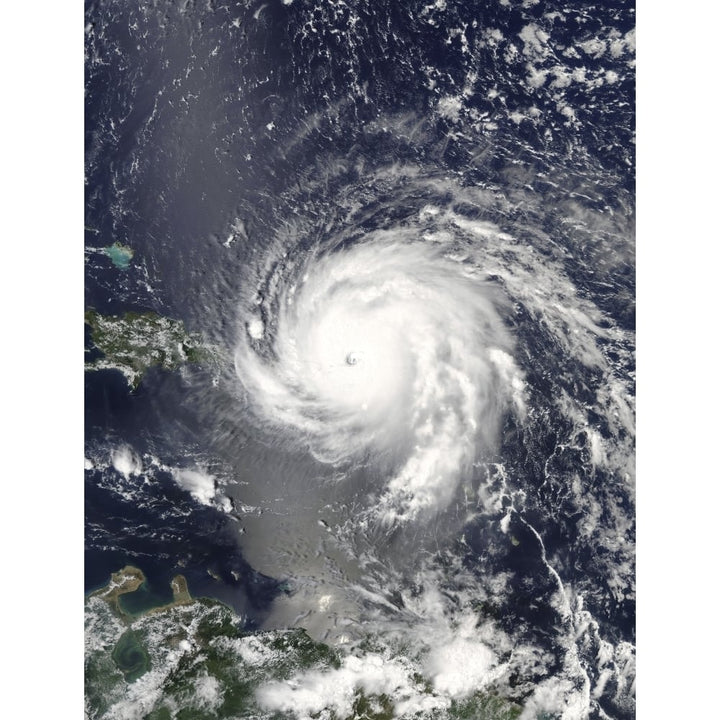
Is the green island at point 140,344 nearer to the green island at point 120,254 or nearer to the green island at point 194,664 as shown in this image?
the green island at point 120,254

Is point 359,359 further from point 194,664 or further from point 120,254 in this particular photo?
point 194,664

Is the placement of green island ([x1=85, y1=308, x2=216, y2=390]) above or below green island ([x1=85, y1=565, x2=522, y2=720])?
above

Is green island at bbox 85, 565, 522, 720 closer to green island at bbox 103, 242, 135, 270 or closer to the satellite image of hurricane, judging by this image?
the satellite image of hurricane

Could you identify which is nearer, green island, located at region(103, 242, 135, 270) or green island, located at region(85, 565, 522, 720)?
green island, located at region(85, 565, 522, 720)

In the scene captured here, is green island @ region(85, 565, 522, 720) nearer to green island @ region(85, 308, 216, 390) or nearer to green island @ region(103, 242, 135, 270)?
green island @ region(85, 308, 216, 390)

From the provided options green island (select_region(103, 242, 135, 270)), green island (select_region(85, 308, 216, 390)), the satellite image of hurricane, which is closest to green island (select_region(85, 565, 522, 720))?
the satellite image of hurricane

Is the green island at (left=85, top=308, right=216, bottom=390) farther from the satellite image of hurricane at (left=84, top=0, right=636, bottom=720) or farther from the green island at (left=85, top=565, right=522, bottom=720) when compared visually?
the green island at (left=85, top=565, right=522, bottom=720)

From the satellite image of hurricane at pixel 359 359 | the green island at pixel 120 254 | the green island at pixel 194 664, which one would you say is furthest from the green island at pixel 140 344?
the green island at pixel 194 664
